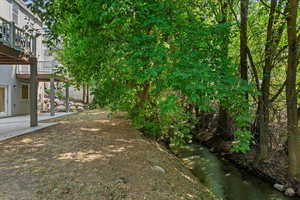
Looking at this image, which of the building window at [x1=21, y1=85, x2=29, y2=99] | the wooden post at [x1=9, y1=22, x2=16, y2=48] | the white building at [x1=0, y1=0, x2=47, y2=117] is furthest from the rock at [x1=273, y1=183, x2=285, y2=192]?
the building window at [x1=21, y1=85, x2=29, y2=99]

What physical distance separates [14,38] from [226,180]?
29.2 feet

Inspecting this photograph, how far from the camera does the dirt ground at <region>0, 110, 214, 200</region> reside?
3.80 meters

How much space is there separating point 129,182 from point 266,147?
6.20 meters

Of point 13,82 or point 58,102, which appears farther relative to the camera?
point 58,102

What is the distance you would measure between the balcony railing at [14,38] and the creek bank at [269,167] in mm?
8776

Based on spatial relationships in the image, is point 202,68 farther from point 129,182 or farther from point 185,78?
point 129,182

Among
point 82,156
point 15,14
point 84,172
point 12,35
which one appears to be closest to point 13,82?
point 15,14

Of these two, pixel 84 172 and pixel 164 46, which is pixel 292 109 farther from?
pixel 84 172

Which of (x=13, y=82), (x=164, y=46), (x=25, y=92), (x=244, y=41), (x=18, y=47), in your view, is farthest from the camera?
(x=25, y=92)

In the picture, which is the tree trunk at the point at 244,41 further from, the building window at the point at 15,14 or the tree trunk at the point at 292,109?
the building window at the point at 15,14

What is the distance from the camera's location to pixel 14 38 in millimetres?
7984

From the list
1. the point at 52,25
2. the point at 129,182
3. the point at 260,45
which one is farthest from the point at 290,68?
the point at 52,25

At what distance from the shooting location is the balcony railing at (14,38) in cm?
743

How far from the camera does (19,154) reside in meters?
5.39
